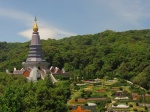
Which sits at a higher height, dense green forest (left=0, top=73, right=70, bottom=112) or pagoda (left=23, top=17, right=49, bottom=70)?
pagoda (left=23, top=17, right=49, bottom=70)

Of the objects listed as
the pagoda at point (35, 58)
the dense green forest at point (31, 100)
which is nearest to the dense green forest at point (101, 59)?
the pagoda at point (35, 58)

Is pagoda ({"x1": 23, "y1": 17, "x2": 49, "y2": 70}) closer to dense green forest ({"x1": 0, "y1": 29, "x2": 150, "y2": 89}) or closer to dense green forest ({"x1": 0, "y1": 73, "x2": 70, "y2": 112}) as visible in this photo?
dense green forest ({"x1": 0, "y1": 29, "x2": 150, "y2": 89})

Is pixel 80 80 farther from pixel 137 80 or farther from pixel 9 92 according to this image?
pixel 9 92

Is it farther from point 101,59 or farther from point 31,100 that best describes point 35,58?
point 31,100

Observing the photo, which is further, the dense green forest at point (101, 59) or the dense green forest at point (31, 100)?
the dense green forest at point (101, 59)

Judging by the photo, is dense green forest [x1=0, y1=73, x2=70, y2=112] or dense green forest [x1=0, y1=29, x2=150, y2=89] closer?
dense green forest [x1=0, y1=73, x2=70, y2=112]

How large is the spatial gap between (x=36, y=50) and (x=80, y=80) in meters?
8.49

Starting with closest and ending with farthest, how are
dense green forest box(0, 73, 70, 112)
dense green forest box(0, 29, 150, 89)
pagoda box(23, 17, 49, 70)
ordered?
1. dense green forest box(0, 73, 70, 112)
2. pagoda box(23, 17, 49, 70)
3. dense green forest box(0, 29, 150, 89)

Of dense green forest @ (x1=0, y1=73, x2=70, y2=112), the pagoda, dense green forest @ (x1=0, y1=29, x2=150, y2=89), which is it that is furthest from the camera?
dense green forest @ (x1=0, y1=29, x2=150, y2=89)

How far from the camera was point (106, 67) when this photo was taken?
243ft

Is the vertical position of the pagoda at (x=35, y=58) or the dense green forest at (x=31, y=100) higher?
the pagoda at (x=35, y=58)

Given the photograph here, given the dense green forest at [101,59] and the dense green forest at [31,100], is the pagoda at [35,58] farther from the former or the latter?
the dense green forest at [31,100]

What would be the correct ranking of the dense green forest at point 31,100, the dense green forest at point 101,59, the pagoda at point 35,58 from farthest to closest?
the dense green forest at point 101,59, the pagoda at point 35,58, the dense green forest at point 31,100

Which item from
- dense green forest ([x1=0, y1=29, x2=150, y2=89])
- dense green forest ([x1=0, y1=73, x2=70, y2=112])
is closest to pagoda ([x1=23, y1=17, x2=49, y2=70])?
dense green forest ([x1=0, y1=29, x2=150, y2=89])
